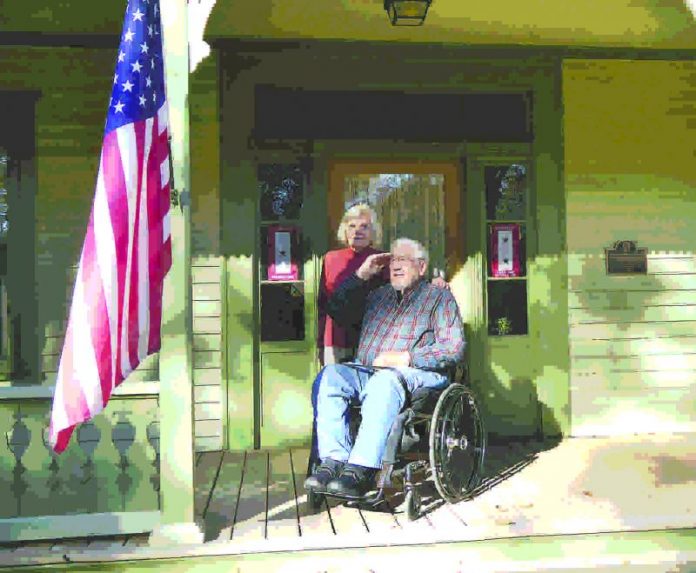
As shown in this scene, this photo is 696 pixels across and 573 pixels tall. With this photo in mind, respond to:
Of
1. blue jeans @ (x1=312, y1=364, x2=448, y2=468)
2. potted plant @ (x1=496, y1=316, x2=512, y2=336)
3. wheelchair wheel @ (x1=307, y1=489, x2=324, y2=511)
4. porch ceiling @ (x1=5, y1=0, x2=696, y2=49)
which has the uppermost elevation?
porch ceiling @ (x1=5, y1=0, x2=696, y2=49)

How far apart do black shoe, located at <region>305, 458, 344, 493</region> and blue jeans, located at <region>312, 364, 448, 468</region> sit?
0.11 ft

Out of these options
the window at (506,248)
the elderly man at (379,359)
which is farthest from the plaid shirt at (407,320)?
the window at (506,248)

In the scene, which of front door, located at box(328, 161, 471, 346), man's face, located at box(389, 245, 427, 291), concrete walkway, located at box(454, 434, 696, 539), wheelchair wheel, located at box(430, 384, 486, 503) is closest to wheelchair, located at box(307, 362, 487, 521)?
wheelchair wheel, located at box(430, 384, 486, 503)

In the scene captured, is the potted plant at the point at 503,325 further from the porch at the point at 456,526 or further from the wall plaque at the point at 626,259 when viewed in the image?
the porch at the point at 456,526

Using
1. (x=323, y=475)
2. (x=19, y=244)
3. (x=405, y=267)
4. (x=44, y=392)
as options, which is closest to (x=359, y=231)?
(x=405, y=267)

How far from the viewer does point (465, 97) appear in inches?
179

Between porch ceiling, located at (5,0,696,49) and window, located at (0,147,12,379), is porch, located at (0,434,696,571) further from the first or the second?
porch ceiling, located at (5,0,696,49)

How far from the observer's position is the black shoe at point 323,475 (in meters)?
3.02

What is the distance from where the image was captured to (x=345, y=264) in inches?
161

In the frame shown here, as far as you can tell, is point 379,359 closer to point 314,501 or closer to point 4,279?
point 314,501

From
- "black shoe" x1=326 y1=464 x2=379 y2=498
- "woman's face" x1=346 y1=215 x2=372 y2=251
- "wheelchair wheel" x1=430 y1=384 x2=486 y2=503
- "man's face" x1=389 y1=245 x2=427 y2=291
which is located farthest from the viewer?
"woman's face" x1=346 y1=215 x2=372 y2=251

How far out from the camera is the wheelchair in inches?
121

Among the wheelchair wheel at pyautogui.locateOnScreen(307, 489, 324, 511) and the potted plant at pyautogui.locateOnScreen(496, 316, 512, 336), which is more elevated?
the potted plant at pyautogui.locateOnScreen(496, 316, 512, 336)

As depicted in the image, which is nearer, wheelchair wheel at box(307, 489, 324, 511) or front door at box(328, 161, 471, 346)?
wheelchair wheel at box(307, 489, 324, 511)
